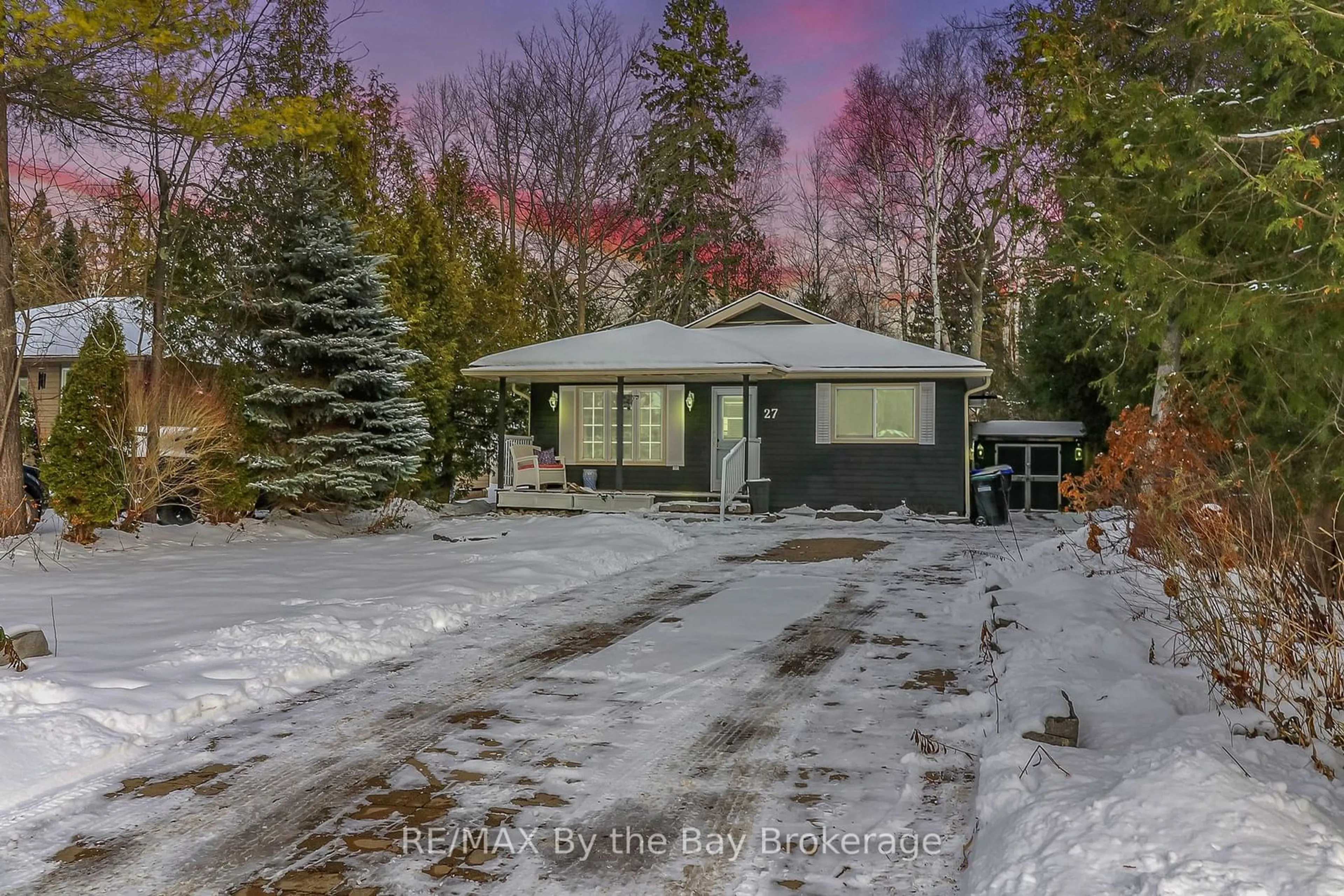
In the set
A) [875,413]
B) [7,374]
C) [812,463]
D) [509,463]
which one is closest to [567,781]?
[7,374]

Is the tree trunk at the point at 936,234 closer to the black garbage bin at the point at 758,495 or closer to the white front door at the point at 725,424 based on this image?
the white front door at the point at 725,424

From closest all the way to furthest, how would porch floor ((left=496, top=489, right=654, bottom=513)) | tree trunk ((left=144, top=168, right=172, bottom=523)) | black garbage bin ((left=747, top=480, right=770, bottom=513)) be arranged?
tree trunk ((left=144, top=168, right=172, bottom=523)) < porch floor ((left=496, top=489, right=654, bottom=513)) < black garbage bin ((left=747, top=480, right=770, bottom=513))

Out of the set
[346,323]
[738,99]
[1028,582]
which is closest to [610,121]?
[738,99]

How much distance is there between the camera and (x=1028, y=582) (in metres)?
8.32

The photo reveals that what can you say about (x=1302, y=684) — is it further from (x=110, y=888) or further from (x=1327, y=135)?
(x=1327, y=135)

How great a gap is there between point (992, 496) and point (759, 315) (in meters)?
7.40

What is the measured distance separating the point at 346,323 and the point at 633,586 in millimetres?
7528

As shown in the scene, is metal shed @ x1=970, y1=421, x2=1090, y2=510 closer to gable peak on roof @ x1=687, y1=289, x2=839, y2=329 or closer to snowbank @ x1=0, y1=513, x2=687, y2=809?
gable peak on roof @ x1=687, y1=289, x2=839, y2=329

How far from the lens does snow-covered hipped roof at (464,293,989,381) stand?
16906 mm

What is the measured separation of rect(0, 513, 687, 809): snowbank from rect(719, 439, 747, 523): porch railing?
2.98 metres

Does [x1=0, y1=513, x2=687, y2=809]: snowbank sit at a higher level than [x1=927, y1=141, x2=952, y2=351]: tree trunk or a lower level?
lower

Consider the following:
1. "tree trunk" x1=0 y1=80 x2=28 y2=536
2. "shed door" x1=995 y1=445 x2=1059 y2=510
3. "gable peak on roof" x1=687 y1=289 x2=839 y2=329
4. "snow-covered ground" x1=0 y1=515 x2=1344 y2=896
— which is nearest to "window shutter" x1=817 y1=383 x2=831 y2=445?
"gable peak on roof" x1=687 y1=289 x2=839 y2=329

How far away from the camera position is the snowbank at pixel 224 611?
178 inches

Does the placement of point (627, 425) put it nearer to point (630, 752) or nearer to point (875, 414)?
point (875, 414)
